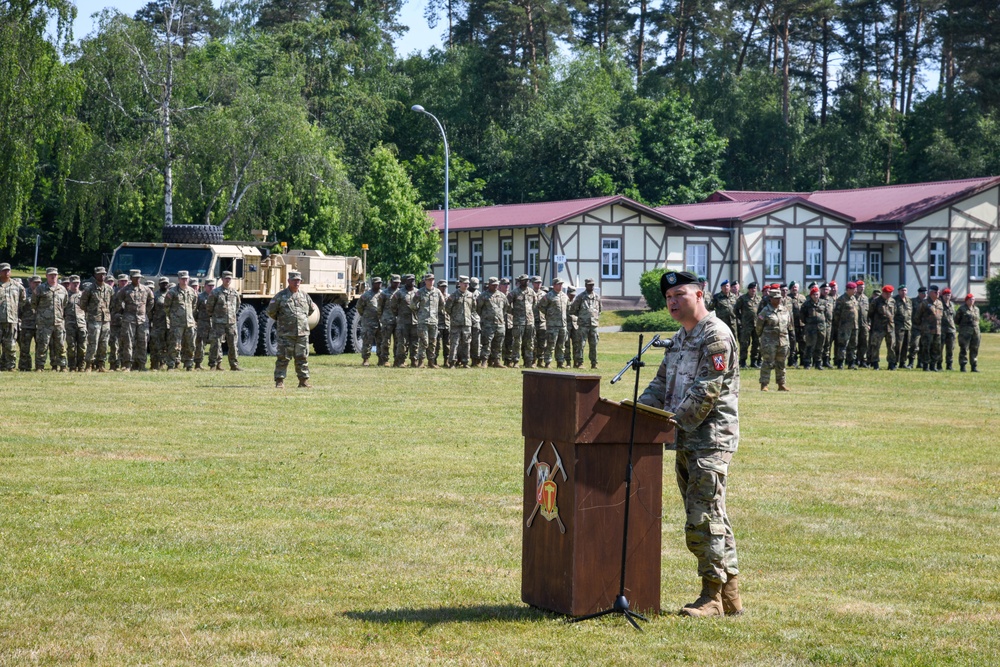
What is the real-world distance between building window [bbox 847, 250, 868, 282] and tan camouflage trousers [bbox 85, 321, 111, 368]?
3604cm

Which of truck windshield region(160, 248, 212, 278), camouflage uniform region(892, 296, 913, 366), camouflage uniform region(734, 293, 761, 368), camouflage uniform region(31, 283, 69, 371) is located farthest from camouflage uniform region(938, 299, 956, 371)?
camouflage uniform region(31, 283, 69, 371)

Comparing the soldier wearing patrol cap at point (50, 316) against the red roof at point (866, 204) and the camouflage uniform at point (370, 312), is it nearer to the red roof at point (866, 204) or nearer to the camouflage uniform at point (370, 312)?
the camouflage uniform at point (370, 312)

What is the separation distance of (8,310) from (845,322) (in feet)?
54.6

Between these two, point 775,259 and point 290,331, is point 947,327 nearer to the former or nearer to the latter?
point 290,331

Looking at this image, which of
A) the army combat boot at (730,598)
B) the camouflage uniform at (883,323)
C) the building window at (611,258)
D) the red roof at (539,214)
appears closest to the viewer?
the army combat boot at (730,598)

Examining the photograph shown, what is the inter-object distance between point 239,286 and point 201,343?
304cm

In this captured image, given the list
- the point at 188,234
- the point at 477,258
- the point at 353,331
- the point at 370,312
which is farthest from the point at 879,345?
the point at 477,258

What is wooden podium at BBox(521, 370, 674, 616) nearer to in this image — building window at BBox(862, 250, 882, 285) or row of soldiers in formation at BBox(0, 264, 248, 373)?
row of soldiers in formation at BBox(0, 264, 248, 373)

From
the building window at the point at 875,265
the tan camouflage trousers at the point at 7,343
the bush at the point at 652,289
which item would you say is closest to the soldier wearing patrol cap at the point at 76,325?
the tan camouflage trousers at the point at 7,343

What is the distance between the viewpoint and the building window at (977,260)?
5512 centimetres

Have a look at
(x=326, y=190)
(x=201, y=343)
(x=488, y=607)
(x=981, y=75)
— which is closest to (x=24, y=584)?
(x=488, y=607)

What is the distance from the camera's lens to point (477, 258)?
55.2m

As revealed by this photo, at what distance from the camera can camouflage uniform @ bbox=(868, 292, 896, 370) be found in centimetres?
2916

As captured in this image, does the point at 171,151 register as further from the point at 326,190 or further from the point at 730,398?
the point at 730,398
